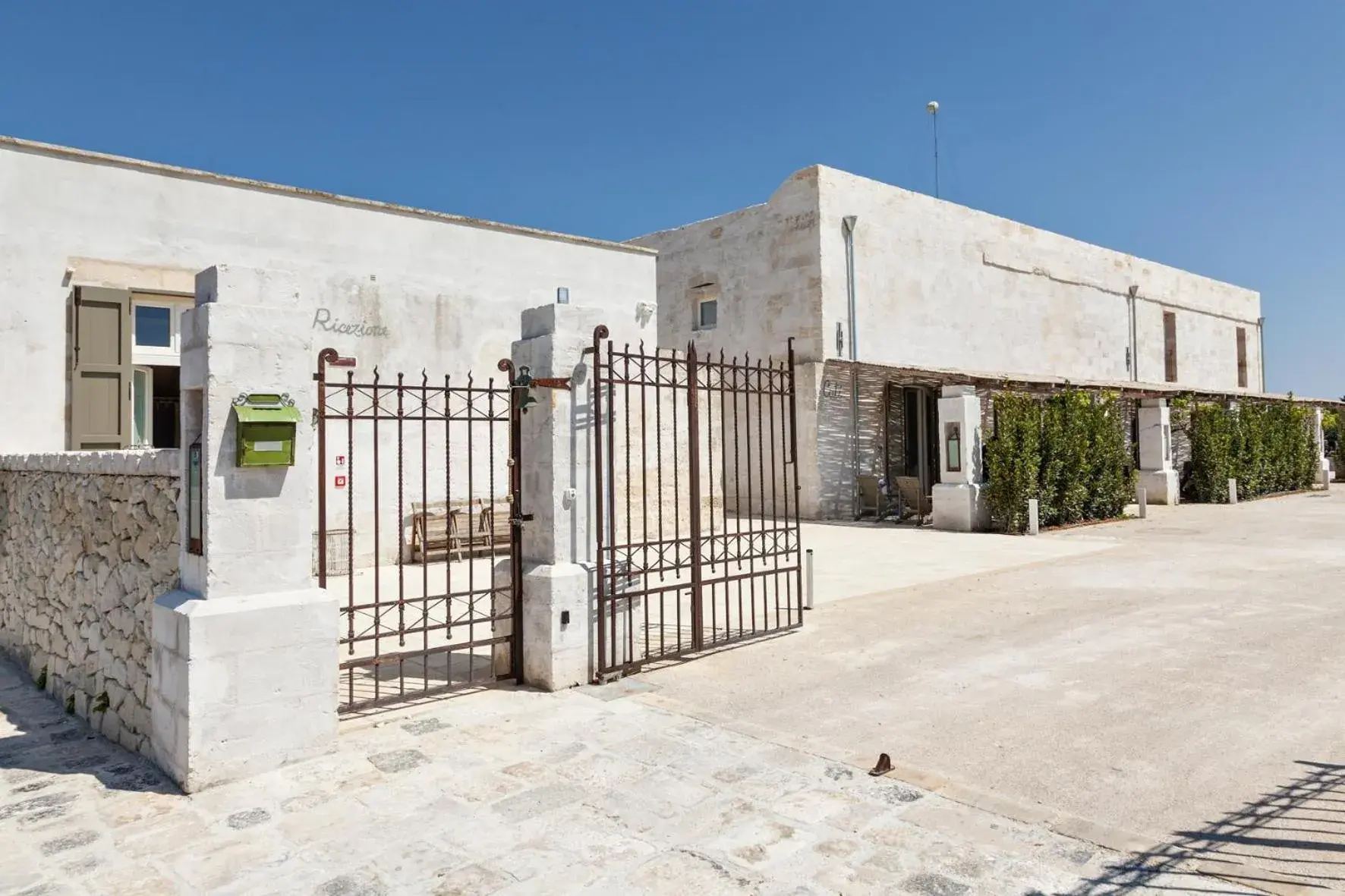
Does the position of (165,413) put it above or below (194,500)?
above

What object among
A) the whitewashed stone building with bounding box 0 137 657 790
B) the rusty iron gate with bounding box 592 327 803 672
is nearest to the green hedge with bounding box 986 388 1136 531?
the rusty iron gate with bounding box 592 327 803 672

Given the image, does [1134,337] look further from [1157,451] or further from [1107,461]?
[1107,461]

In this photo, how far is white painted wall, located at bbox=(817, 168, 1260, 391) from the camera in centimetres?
1827

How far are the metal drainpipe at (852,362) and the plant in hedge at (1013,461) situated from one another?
359 centimetres

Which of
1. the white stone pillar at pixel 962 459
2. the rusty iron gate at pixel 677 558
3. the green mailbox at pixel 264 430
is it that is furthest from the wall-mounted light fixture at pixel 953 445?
the green mailbox at pixel 264 430

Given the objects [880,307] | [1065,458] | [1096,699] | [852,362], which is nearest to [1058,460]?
[1065,458]

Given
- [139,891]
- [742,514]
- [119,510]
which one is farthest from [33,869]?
[742,514]

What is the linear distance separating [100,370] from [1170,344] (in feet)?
91.7

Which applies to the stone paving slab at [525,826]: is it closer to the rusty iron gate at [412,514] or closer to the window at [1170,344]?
the rusty iron gate at [412,514]

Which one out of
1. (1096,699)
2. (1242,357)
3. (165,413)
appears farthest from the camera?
(1242,357)

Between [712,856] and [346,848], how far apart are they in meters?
1.36

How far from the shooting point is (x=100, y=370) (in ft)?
28.5

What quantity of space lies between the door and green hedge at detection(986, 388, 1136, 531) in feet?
39.5

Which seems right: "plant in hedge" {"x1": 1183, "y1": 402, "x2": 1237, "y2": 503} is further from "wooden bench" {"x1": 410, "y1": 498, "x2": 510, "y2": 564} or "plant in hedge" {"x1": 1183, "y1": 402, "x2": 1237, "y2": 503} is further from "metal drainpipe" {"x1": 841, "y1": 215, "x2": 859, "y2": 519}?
"wooden bench" {"x1": 410, "y1": 498, "x2": 510, "y2": 564}
